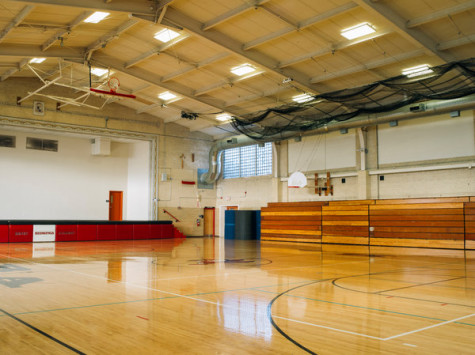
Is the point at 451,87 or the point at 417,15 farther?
the point at 451,87

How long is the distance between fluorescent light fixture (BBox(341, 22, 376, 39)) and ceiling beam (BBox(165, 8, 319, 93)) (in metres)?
2.95

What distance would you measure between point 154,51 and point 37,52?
413 cm

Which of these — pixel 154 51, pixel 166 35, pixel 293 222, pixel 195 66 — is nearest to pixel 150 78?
pixel 154 51

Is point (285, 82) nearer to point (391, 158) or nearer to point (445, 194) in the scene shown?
point (391, 158)

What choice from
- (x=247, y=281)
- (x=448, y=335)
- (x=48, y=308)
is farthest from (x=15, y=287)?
(x=448, y=335)

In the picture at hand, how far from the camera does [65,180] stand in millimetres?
22516

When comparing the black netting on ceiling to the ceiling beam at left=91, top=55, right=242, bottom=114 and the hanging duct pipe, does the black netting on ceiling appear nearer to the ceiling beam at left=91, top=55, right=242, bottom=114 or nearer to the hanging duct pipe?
the hanging duct pipe

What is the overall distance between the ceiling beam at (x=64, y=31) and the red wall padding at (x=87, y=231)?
8.42 metres

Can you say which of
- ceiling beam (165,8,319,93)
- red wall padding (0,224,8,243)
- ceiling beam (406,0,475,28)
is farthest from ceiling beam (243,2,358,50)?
red wall padding (0,224,8,243)

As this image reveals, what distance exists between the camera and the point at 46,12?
41.8 ft

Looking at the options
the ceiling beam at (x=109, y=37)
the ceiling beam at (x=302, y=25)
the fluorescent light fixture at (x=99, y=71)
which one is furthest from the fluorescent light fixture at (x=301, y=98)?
the fluorescent light fixture at (x=99, y=71)

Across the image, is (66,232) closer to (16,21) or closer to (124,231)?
(124,231)

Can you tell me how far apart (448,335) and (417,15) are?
34.0ft

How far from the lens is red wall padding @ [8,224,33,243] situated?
60.5 ft
